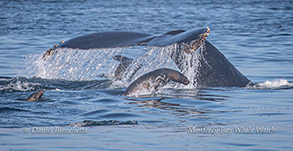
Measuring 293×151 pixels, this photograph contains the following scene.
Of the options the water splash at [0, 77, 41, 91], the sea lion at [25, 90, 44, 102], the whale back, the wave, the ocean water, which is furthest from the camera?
the water splash at [0, 77, 41, 91]

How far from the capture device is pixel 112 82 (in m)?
11.2

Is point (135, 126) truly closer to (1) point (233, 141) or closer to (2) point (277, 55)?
(1) point (233, 141)

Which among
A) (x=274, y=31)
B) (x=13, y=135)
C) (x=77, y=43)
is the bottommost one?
(x=13, y=135)

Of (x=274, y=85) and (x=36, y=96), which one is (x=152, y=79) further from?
(x=274, y=85)

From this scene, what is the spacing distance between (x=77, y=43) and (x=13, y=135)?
2.16 m

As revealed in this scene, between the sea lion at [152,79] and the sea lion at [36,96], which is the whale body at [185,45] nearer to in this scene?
the sea lion at [152,79]

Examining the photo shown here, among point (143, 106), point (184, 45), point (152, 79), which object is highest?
point (184, 45)

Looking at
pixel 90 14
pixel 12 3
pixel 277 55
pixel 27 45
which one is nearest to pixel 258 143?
pixel 277 55

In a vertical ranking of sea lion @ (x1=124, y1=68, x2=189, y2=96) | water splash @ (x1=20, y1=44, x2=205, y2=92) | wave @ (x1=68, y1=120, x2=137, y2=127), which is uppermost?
water splash @ (x1=20, y1=44, x2=205, y2=92)

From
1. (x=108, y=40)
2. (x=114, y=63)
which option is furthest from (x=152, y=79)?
(x=114, y=63)

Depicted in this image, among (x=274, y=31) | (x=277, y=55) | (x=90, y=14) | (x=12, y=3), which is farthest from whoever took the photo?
(x=12, y=3)

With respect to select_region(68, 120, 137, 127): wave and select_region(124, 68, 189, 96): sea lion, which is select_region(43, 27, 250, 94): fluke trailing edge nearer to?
select_region(124, 68, 189, 96): sea lion

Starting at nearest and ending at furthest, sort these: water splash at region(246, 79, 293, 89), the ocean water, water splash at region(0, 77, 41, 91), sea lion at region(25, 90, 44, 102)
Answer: the ocean water
sea lion at region(25, 90, 44, 102)
water splash at region(0, 77, 41, 91)
water splash at region(246, 79, 293, 89)

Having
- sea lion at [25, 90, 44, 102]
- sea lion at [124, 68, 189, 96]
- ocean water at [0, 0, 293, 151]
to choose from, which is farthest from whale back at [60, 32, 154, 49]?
sea lion at [124, 68, 189, 96]
